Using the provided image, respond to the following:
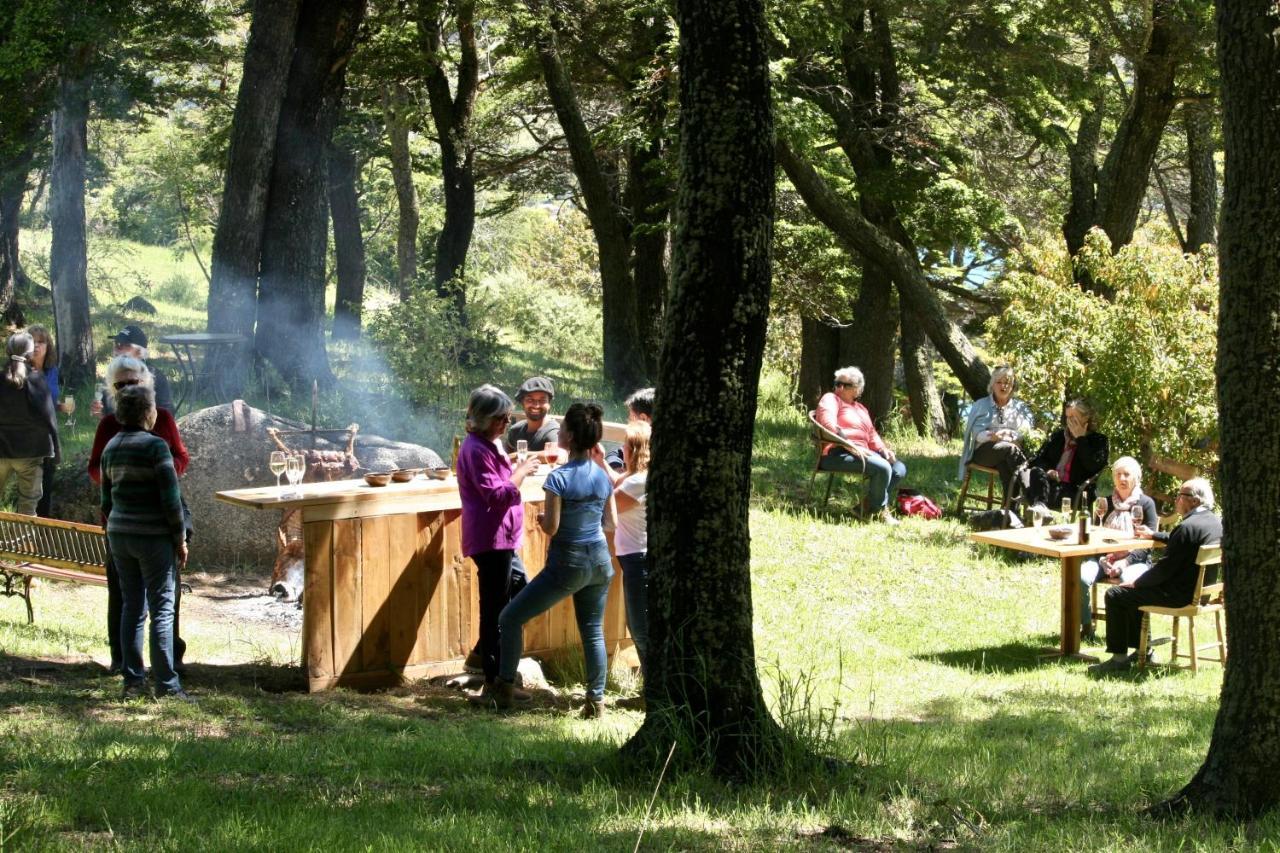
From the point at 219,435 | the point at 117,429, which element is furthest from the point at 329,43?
the point at 117,429

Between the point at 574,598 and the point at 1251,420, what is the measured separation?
3615 millimetres

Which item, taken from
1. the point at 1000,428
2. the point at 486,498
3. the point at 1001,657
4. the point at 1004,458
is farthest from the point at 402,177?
the point at 486,498

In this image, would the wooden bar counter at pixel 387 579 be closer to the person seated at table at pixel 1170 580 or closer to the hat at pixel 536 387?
the hat at pixel 536 387

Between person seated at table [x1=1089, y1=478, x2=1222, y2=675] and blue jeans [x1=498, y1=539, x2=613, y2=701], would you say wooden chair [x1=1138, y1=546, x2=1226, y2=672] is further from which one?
blue jeans [x1=498, y1=539, x2=613, y2=701]

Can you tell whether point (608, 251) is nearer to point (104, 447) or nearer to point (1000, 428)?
point (1000, 428)

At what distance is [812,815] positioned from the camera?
5.08m

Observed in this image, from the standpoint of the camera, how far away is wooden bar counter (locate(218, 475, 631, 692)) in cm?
763

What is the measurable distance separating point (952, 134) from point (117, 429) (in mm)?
16271

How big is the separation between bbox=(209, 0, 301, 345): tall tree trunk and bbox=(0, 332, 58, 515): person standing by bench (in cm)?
474

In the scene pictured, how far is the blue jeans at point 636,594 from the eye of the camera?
24.5 ft

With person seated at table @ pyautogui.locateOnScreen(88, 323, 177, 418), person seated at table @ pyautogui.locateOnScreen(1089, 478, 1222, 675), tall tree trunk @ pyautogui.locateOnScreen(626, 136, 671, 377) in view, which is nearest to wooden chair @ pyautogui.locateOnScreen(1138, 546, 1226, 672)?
person seated at table @ pyautogui.locateOnScreen(1089, 478, 1222, 675)

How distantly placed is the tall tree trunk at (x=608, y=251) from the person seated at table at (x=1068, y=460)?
29.2 ft

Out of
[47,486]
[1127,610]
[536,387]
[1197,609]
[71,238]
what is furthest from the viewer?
[71,238]

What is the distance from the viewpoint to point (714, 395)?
5559mm
